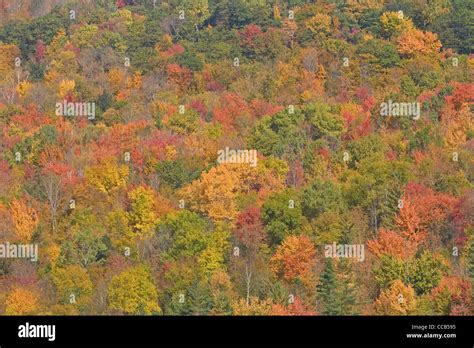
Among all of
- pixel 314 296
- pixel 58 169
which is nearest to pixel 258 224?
pixel 314 296

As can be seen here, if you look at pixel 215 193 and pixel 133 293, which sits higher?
pixel 215 193

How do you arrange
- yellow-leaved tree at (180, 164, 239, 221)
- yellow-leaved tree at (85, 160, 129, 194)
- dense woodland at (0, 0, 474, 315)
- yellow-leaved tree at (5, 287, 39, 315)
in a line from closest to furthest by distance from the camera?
yellow-leaved tree at (5, 287, 39, 315) < dense woodland at (0, 0, 474, 315) < yellow-leaved tree at (180, 164, 239, 221) < yellow-leaved tree at (85, 160, 129, 194)

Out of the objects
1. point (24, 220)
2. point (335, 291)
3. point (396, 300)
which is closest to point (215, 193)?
point (24, 220)

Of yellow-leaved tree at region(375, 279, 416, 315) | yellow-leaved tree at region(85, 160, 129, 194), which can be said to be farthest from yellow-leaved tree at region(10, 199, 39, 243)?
yellow-leaved tree at region(375, 279, 416, 315)

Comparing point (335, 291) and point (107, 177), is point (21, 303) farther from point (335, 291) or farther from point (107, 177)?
point (107, 177)

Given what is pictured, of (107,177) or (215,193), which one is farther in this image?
(107,177)

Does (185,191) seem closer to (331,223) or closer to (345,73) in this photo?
(331,223)

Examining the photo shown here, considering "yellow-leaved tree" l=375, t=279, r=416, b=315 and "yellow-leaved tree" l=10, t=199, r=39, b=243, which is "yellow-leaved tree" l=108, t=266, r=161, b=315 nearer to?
→ "yellow-leaved tree" l=10, t=199, r=39, b=243

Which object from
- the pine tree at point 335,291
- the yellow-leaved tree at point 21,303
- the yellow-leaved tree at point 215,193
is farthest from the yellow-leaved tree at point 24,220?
the pine tree at point 335,291
